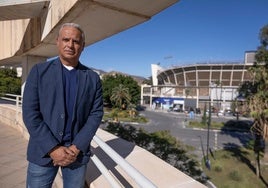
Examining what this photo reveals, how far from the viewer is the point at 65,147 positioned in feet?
5.60

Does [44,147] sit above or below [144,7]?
Result: below

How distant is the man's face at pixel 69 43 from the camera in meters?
1.76

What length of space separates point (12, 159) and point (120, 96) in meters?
45.6

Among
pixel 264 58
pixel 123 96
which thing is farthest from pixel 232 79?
pixel 264 58

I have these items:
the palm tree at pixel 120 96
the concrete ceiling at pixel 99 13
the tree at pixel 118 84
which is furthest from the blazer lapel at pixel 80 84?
the tree at pixel 118 84

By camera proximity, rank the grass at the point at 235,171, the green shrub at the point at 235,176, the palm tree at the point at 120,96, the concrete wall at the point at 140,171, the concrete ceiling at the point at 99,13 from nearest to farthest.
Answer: the concrete wall at the point at 140,171, the concrete ceiling at the point at 99,13, the grass at the point at 235,171, the green shrub at the point at 235,176, the palm tree at the point at 120,96

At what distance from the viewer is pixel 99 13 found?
3.29 m

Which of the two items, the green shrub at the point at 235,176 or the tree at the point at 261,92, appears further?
the tree at the point at 261,92

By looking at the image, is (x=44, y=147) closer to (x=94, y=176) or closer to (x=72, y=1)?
(x=94, y=176)

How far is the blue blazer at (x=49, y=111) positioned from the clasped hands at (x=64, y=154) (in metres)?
0.03

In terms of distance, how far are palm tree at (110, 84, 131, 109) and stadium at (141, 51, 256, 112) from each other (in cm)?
1840

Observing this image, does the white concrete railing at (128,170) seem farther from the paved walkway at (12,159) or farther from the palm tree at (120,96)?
the palm tree at (120,96)

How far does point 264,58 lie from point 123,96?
34257 millimetres

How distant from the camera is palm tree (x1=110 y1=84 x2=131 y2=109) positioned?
164 feet
